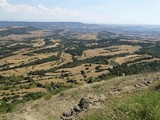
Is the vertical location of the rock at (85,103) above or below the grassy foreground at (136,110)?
below

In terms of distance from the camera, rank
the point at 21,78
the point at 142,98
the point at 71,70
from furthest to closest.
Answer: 1. the point at 71,70
2. the point at 21,78
3. the point at 142,98

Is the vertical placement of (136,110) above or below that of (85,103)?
above

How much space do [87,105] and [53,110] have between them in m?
3.97

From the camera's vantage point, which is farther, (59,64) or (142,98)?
(59,64)

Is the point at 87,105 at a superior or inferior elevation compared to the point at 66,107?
superior

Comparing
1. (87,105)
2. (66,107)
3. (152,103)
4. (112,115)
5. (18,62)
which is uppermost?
(152,103)

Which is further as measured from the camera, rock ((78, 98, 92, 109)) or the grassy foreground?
rock ((78, 98, 92, 109))

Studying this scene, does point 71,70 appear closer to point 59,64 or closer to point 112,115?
point 59,64

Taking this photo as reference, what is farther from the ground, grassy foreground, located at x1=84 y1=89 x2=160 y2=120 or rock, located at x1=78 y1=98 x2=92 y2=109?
grassy foreground, located at x1=84 y1=89 x2=160 y2=120

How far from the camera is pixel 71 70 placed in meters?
157

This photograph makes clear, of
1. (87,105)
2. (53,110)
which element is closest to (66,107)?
(53,110)

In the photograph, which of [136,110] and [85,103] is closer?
[136,110]

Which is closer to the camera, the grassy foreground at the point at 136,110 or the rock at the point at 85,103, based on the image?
the grassy foreground at the point at 136,110

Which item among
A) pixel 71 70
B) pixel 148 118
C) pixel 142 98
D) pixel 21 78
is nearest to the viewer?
pixel 148 118
